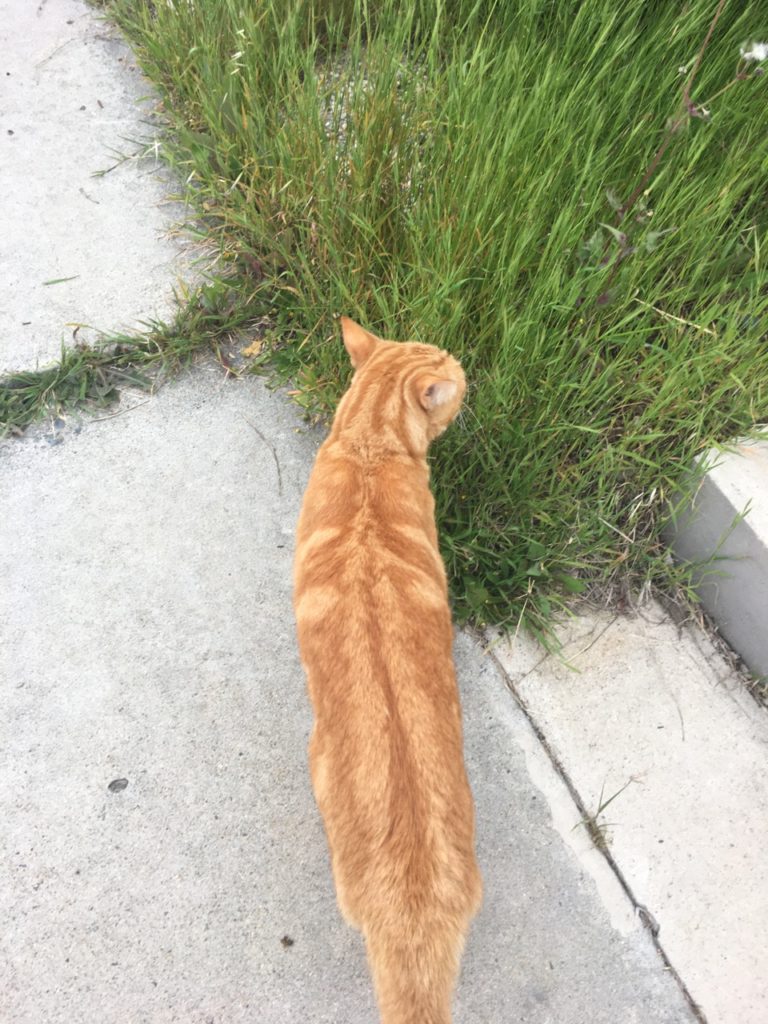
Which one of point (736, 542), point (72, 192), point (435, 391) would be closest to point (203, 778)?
point (435, 391)

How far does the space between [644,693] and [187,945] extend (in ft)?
4.12

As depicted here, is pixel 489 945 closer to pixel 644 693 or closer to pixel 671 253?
pixel 644 693

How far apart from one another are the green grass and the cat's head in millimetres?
215

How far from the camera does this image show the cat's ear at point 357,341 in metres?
1.82

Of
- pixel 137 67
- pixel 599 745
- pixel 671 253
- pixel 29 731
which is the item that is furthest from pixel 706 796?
pixel 137 67

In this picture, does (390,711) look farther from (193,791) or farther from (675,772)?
(675,772)

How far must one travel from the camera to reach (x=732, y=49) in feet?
7.28

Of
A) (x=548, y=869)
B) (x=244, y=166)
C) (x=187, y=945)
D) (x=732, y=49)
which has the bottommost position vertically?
(x=187, y=945)

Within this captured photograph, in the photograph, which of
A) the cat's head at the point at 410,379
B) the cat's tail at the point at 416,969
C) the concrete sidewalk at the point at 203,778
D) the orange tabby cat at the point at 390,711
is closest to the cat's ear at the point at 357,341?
the cat's head at the point at 410,379

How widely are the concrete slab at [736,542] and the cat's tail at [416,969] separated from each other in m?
1.21

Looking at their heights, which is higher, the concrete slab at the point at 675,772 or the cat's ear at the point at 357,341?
the cat's ear at the point at 357,341

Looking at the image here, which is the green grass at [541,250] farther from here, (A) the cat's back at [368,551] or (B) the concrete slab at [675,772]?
(A) the cat's back at [368,551]

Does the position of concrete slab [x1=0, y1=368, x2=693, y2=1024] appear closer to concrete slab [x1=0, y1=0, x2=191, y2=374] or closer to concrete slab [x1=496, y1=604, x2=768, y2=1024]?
concrete slab [x1=496, y1=604, x2=768, y2=1024]

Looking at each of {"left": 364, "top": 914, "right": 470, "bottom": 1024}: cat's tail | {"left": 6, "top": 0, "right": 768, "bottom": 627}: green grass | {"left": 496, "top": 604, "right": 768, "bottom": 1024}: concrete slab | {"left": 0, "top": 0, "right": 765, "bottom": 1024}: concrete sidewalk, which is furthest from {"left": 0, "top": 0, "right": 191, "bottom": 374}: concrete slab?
{"left": 364, "top": 914, "right": 470, "bottom": 1024}: cat's tail
